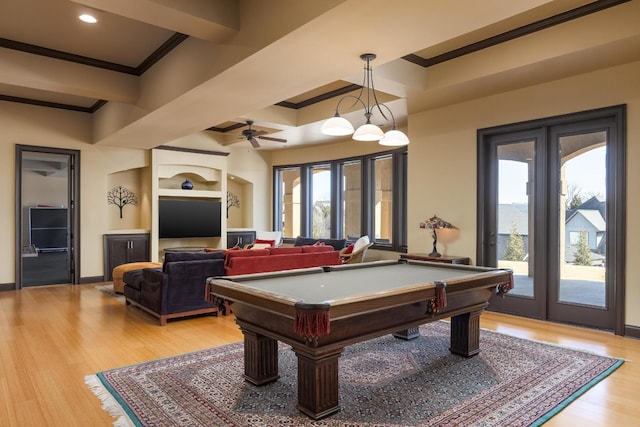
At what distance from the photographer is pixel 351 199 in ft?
29.7

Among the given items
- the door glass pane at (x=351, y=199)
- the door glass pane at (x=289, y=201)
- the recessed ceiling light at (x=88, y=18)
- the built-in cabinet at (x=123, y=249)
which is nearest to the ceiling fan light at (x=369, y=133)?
the recessed ceiling light at (x=88, y=18)

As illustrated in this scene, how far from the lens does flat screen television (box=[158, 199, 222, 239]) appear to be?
29.1ft

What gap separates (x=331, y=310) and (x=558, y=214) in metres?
3.87

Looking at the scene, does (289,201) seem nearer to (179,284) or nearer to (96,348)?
(179,284)

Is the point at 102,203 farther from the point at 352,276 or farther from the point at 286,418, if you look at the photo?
the point at 286,418

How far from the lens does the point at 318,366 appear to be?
257cm

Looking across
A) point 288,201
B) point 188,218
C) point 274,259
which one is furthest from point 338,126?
point 288,201

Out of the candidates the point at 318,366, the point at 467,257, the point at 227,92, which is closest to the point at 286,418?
the point at 318,366

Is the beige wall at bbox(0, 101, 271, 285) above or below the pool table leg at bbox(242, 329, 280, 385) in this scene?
above

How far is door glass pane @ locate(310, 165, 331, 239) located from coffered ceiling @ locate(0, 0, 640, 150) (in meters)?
3.16

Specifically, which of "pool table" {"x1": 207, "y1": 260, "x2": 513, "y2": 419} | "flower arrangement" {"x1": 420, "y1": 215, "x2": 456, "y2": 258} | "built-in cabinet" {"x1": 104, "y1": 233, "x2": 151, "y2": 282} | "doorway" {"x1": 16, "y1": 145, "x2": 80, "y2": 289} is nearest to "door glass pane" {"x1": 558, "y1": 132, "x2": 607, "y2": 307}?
"flower arrangement" {"x1": 420, "y1": 215, "x2": 456, "y2": 258}

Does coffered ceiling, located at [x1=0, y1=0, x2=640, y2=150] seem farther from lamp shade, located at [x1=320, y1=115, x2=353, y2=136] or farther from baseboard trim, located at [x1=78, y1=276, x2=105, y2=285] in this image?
baseboard trim, located at [x1=78, y1=276, x2=105, y2=285]

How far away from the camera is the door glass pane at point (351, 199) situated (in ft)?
29.2

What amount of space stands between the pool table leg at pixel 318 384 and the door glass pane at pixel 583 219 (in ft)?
11.9
